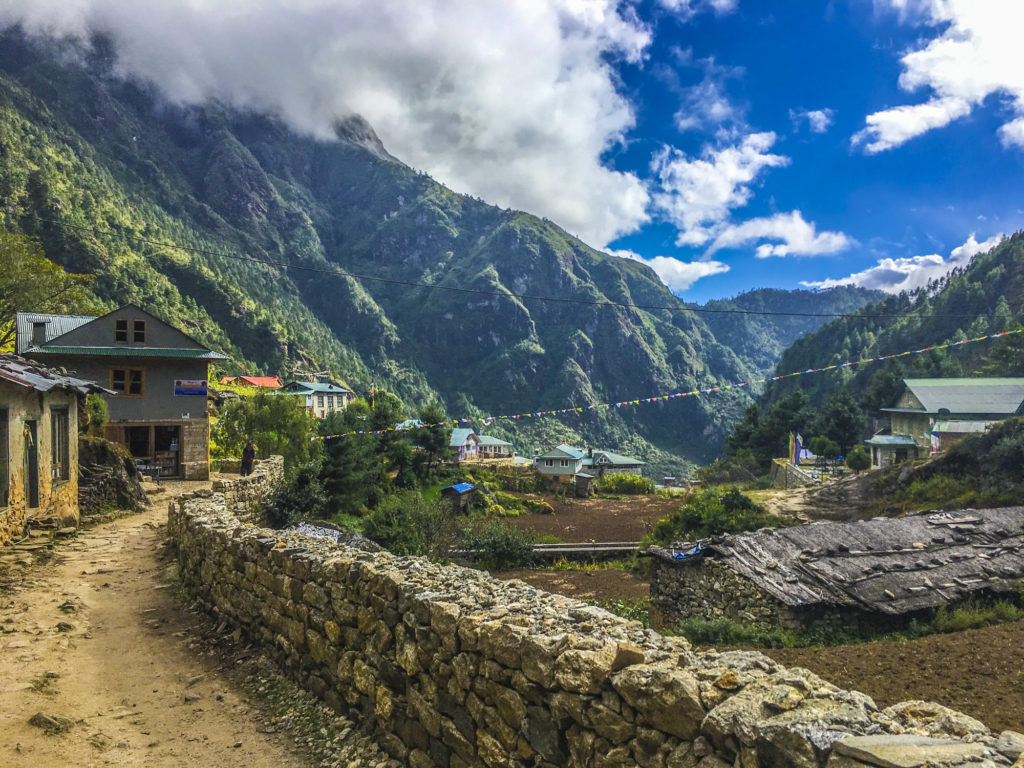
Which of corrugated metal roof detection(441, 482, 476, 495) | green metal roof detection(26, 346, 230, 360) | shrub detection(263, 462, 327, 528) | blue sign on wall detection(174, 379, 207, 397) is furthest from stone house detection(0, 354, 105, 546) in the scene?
corrugated metal roof detection(441, 482, 476, 495)

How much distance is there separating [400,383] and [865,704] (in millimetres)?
171497

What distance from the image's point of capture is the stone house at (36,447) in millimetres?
11648

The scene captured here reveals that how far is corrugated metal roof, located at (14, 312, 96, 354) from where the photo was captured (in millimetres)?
27469

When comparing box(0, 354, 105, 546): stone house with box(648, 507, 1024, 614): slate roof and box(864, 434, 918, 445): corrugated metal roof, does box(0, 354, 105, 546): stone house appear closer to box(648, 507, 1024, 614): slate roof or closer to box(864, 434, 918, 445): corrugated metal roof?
box(648, 507, 1024, 614): slate roof

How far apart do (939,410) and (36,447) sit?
5738cm

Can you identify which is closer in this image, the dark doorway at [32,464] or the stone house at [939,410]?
the dark doorway at [32,464]

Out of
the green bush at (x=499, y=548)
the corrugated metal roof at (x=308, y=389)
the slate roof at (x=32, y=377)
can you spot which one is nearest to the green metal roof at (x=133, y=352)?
the slate roof at (x=32, y=377)

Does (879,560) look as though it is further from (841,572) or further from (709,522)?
(709,522)

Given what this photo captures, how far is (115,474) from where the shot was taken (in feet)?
60.3

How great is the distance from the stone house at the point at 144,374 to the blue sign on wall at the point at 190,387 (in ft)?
0.13

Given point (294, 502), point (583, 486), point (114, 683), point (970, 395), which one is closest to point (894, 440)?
point (970, 395)

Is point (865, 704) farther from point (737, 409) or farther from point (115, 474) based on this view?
point (737, 409)

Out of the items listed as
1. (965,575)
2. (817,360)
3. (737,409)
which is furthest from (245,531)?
(737,409)

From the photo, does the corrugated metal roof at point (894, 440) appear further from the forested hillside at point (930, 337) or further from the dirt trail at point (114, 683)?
the dirt trail at point (114, 683)
